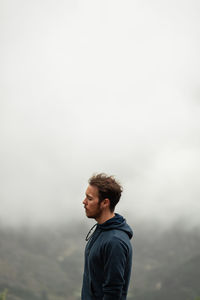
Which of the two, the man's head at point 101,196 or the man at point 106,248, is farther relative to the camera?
the man's head at point 101,196

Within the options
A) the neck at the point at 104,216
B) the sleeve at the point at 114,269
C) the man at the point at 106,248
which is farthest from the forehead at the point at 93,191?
the sleeve at the point at 114,269

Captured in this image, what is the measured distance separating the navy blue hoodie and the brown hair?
0.44 metres

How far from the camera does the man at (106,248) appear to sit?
654 centimetres

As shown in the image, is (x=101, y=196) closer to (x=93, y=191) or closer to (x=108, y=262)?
(x=93, y=191)

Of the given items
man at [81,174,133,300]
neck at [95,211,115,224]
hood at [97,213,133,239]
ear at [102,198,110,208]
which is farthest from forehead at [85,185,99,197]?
hood at [97,213,133,239]

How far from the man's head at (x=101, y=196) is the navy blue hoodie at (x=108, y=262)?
288 millimetres

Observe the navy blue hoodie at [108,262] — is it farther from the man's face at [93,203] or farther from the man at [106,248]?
the man's face at [93,203]

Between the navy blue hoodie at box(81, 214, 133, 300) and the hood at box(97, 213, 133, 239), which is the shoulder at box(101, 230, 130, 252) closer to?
the navy blue hoodie at box(81, 214, 133, 300)

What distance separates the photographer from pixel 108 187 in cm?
714

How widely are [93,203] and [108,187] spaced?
496mm

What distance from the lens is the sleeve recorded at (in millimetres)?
6500

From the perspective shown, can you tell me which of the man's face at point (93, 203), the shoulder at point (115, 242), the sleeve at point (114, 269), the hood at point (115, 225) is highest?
the man's face at point (93, 203)

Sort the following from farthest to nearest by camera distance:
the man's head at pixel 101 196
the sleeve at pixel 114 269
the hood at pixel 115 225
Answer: the man's head at pixel 101 196
the hood at pixel 115 225
the sleeve at pixel 114 269

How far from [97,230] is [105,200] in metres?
0.75
